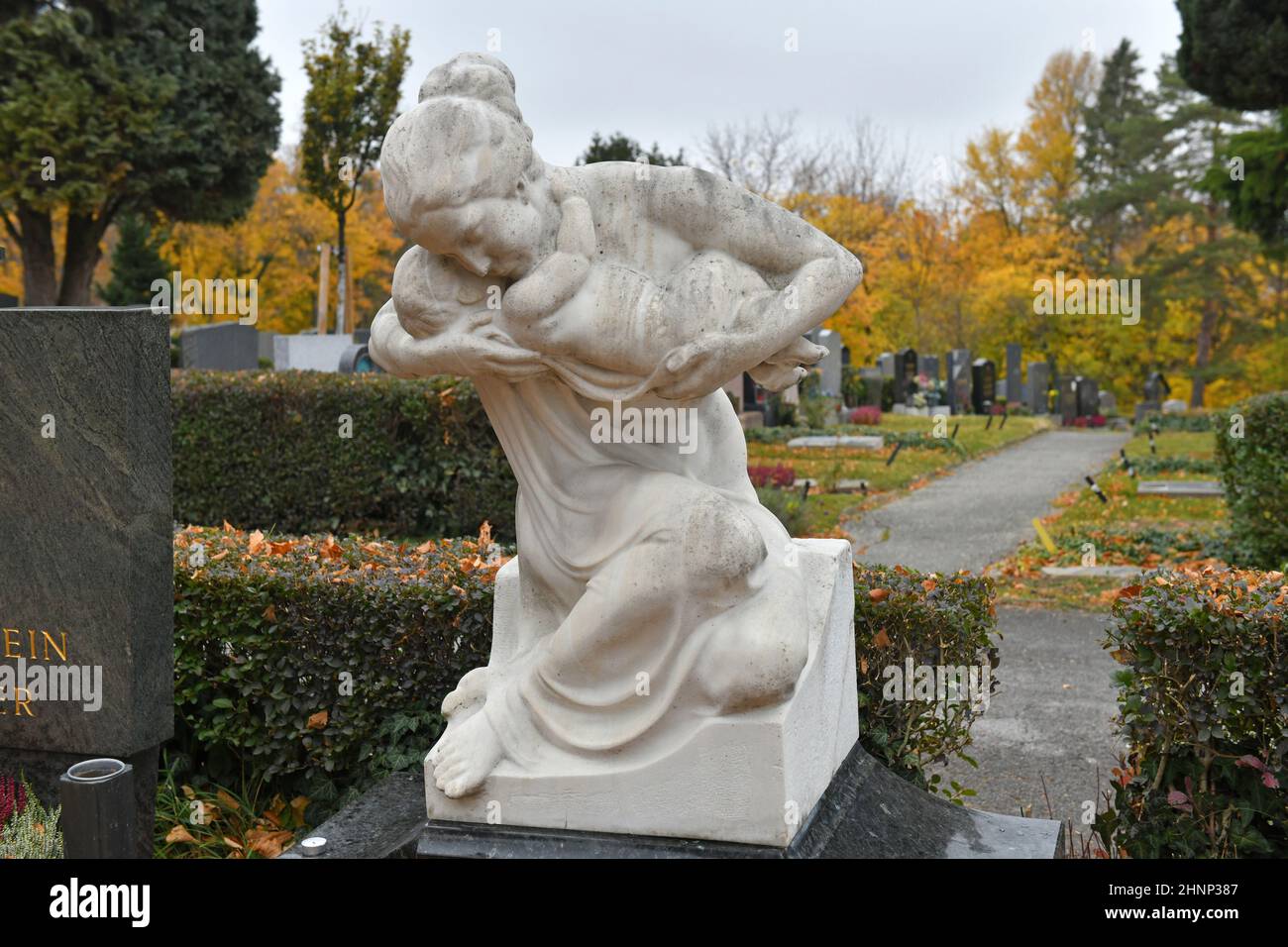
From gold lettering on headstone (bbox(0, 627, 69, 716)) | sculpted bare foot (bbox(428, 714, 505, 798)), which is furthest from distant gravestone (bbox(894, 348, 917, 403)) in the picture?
sculpted bare foot (bbox(428, 714, 505, 798))

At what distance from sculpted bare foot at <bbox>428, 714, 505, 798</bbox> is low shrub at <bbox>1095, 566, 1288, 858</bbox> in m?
2.29

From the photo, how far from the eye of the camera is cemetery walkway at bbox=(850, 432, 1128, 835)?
573 centimetres

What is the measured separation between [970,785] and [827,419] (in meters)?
17.9

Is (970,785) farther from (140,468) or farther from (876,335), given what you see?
(876,335)

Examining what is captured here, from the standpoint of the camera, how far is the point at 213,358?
18141mm

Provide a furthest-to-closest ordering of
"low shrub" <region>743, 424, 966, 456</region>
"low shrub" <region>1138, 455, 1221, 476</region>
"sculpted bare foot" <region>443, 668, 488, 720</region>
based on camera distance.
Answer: "low shrub" <region>743, 424, 966, 456</region>
"low shrub" <region>1138, 455, 1221, 476</region>
"sculpted bare foot" <region>443, 668, 488, 720</region>

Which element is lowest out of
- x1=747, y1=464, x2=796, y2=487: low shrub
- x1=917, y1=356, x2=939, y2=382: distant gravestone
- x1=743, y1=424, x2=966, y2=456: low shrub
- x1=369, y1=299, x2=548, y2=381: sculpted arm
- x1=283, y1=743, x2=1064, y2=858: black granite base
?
x1=283, y1=743, x2=1064, y2=858: black granite base

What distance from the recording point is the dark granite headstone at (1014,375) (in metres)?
33.5

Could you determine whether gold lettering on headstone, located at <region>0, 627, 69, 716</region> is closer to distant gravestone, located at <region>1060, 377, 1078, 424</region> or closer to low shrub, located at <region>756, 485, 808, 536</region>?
low shrub, located at <region>756, 485, 808, 536</region>

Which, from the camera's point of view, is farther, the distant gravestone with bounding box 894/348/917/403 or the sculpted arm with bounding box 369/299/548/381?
the distant gravestone with bounding box 894/348/917/403

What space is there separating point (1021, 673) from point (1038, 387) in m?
27.1

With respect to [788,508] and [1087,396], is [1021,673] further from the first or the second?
[1087,396]

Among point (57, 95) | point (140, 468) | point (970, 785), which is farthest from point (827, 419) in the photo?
point (140, 468)

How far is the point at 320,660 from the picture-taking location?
4.88 metres
